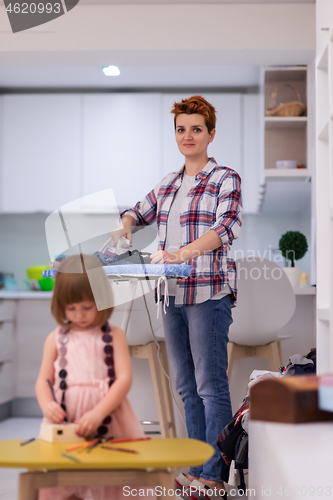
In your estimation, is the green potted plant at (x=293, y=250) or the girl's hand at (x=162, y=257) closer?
the girl's hand at (x=162, y=257)

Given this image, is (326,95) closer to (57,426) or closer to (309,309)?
(57,426)

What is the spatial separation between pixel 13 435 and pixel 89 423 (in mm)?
1973

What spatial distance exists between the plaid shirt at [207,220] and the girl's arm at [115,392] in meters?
0.63

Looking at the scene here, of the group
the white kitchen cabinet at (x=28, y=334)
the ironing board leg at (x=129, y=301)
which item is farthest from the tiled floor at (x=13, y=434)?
the ironing board leg at (x=129, y=301)

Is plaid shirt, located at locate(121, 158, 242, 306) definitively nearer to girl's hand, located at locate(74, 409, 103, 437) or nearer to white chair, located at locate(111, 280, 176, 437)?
white chair, located at locate(111, 280, 176, 437)

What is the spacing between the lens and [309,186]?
124 inches

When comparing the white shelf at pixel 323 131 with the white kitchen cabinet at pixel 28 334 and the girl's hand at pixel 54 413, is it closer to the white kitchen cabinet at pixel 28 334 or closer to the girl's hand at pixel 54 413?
the girl's hand at pixel 54 413

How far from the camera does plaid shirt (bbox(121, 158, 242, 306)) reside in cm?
145

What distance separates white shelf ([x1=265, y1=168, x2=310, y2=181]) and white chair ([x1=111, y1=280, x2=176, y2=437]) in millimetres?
1441

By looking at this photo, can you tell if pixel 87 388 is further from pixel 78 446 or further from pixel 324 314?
pixel 324 314

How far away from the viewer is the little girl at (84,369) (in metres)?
0.79

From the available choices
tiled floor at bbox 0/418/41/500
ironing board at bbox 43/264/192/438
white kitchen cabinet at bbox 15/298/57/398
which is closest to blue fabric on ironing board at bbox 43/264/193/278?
ironing board at bbox 43/264/192/438

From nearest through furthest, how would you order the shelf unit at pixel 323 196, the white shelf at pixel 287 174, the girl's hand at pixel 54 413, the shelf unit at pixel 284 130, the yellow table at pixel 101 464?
the yellow table at pixel 101 464 < the girl's hand at pixel 54 413 < the shelf unit at pixel 323 196 < the white shelf at pixel 287 174 < the shelf unit at pixel 284 130

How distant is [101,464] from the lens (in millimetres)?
668
